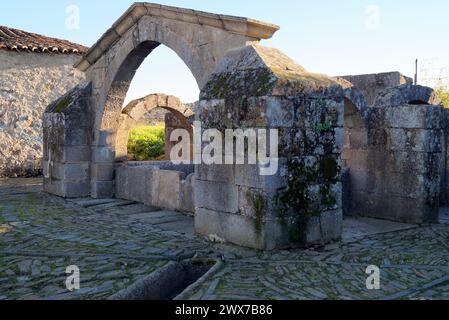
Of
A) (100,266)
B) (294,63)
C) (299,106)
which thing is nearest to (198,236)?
(100,266)

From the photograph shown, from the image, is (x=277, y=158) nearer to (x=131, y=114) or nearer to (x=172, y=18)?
(x=172, y=18)

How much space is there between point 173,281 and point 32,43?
36.3ft

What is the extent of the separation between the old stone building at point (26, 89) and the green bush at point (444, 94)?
13.6 meters

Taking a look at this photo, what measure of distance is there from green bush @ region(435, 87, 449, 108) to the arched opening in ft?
40.5

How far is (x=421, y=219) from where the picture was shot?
662cm

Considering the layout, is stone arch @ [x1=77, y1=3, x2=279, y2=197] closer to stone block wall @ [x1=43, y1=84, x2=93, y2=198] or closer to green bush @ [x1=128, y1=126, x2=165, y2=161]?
stone block wall @ [x1=43, y1=84, x2=93, y2=198]

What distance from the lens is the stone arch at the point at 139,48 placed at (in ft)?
20.6

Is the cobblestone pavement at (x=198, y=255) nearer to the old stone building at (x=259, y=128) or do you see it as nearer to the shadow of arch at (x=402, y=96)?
the old stone building at (x=259, y=128)

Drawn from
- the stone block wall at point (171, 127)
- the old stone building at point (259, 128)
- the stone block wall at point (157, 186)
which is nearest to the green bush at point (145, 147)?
the stone block wall at point (171, 127)

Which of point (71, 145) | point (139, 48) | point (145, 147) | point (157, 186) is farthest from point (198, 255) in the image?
point (145, 147)

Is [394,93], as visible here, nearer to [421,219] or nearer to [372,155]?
[372,155]

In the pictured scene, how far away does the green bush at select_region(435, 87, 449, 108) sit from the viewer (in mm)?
18497

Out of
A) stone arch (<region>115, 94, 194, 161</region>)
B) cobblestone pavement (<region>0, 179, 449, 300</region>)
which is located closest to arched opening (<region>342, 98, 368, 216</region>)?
cobblestone pavement (<region>0, 179, 449, 300</region>)

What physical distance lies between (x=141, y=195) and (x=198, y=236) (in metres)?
2.93
